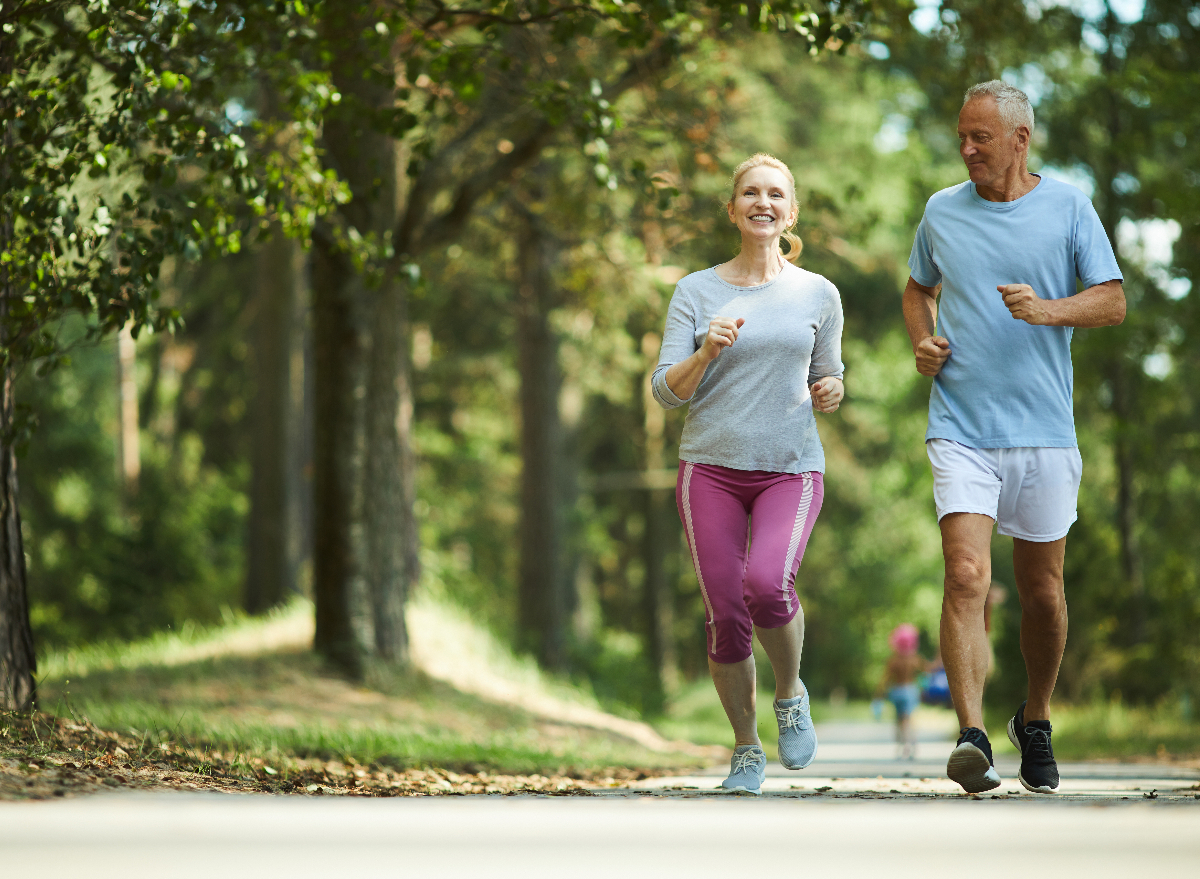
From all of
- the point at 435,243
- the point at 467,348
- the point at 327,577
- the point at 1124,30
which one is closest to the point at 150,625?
the point at 467,348

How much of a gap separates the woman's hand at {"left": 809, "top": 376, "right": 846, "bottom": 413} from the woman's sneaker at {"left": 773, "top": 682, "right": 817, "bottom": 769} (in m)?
1.12

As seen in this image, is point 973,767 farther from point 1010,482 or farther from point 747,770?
point 1010,482

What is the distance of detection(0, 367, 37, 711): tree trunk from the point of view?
602 centimetres

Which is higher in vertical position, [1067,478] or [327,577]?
[1067,478]

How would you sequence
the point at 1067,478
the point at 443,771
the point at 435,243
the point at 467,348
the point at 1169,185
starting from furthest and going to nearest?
the point at 467,348 < the point at 1169,185 < the point at 435,243 < the point at 443,771 < the point at 1067,478

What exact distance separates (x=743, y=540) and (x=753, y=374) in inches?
25.6

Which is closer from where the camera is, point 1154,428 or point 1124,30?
point 1124,30

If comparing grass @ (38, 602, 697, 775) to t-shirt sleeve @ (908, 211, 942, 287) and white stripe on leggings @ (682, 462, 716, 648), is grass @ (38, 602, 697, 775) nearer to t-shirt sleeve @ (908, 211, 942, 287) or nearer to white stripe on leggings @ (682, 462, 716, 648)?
white stripe on leggings @ (682, 462, 716, 648)

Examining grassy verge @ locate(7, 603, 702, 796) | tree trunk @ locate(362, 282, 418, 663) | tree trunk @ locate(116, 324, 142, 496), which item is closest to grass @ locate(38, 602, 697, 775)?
grassy verge @ locate(7, 603, 702, 796)

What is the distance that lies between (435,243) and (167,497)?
11924mm

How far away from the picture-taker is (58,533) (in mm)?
27562

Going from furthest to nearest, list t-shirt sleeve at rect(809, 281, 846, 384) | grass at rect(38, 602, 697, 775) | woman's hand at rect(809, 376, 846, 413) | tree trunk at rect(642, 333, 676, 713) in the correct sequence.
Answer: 1. tree trunk at rect(642, 333, 676, 713)
2. grass at rect(38, 602, 697, 775)
3. t-shirt sleeve at rect(809, 281, 846, 384)
4. woman's hand at rect(809, 376, 846, 413)

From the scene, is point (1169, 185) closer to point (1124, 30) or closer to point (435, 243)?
point (1124, 30)

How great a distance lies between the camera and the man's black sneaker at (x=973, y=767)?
15.2ft
